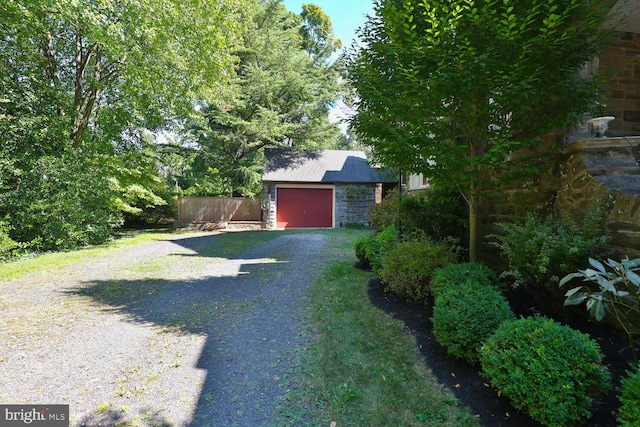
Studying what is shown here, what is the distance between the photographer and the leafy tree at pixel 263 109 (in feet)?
57.6

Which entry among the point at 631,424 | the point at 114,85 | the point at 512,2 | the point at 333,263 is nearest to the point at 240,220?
the point at 114,85

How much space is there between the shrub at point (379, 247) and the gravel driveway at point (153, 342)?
129cm

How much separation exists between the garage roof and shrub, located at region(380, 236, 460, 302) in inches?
464

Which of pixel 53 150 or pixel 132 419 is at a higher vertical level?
pixel 53 150

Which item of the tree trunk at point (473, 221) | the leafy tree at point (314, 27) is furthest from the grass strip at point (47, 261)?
the leafy tree at point (314, 27)

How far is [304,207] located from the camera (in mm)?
16953

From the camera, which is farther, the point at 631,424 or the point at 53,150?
the point at 53,150

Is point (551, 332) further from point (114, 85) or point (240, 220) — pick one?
point (240, 220)

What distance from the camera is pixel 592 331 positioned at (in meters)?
3.07

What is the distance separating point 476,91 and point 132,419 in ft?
15.4

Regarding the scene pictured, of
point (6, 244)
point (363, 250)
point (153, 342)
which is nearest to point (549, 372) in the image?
point (153, 342)

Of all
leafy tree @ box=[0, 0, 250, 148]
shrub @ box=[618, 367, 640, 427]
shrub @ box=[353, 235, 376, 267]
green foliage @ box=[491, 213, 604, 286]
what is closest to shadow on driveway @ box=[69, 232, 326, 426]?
shrub @ box=[353, 235, 376, 267]

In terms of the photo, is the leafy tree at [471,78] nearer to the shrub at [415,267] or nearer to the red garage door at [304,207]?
the shrub at [415,267]

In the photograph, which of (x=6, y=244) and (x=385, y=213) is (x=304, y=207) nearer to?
(x=385, y=213)
